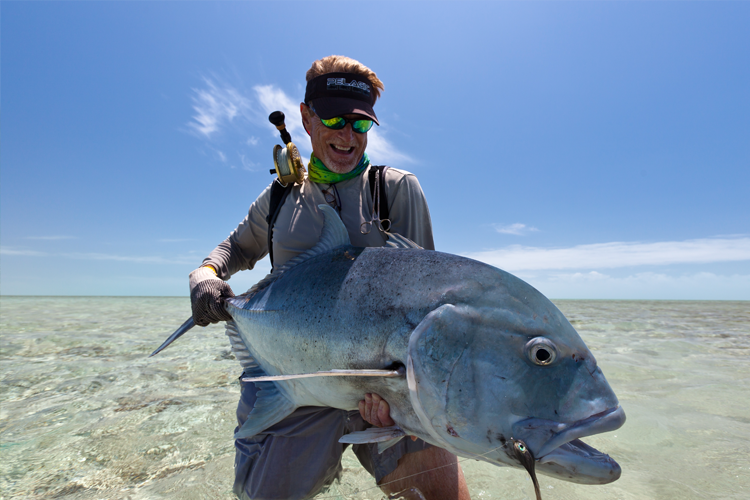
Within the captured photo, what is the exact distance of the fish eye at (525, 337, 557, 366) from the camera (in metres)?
1.18

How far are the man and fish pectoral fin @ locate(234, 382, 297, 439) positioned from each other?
173 millimetres

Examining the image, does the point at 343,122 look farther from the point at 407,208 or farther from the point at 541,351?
the point at 541,351

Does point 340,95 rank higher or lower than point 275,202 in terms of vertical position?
higher

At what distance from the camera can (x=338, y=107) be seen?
2240 mm

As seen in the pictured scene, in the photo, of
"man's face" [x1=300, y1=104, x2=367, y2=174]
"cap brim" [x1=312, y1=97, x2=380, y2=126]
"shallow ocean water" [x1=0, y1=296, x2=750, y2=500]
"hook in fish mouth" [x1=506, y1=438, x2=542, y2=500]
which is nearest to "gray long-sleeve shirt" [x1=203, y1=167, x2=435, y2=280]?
"man's face" [x1=300, y1=104, x2=367, y2=174]

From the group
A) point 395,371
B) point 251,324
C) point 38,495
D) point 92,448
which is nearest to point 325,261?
point 251,324

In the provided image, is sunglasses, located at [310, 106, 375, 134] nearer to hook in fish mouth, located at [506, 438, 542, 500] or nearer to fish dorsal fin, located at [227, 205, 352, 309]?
fish dorsal fin, located at [227, 205, 352, 309]

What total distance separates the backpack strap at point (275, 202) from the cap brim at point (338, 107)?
1.73ft

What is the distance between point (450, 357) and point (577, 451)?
46cm

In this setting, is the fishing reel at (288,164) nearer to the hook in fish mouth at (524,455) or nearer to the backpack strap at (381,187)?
the backpack strap at (381,187)

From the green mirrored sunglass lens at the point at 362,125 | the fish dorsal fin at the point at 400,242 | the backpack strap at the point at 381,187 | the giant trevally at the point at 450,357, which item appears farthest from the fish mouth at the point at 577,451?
the green mirrored sunglass lens at the point at 362,125

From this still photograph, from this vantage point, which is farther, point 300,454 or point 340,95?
point 340,95

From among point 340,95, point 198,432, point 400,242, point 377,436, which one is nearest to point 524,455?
point 377,436

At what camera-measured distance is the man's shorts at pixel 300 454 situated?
204 cm
